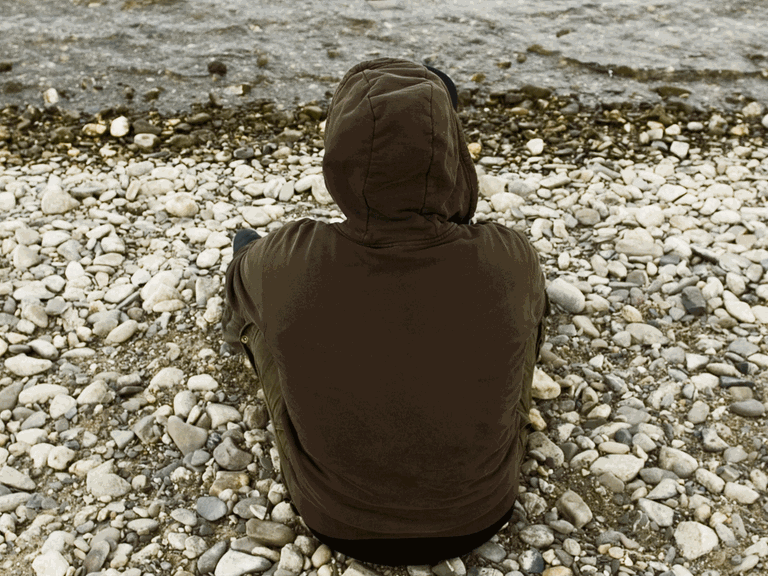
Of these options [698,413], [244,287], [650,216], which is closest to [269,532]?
[244,287]

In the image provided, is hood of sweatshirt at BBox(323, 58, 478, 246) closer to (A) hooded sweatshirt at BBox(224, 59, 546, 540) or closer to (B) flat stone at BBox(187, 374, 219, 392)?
(A) hooded sweatshirt at BBox(224, 59, 546, 540)

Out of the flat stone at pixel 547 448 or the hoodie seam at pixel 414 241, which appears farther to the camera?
the flat stone at pixel 547 448

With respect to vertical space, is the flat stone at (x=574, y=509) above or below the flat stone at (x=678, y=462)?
below

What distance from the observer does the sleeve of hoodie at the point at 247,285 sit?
2.43 m

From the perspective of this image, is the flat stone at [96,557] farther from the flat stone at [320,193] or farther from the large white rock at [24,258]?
the flat stone at [320,193]

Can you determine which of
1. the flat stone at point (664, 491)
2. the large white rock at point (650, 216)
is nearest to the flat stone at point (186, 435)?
the flat stone at point (664, 491)

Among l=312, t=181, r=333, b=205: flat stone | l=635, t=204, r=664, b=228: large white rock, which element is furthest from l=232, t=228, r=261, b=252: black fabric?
l=635, t=204, r=664, b=228: large white rock

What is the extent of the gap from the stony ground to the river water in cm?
74

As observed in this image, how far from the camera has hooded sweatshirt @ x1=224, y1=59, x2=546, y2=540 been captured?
6.81 feet

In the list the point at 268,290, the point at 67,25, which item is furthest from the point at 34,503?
the point at 67,25

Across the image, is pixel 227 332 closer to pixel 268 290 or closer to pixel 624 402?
pixel 268 290

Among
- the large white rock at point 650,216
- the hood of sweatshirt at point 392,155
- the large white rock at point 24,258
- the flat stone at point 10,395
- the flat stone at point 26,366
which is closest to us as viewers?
the hood of sweatshirt at point 392,155

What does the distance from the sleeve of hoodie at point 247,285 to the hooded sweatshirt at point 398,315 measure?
1 cm

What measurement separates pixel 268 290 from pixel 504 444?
3.23 feet
